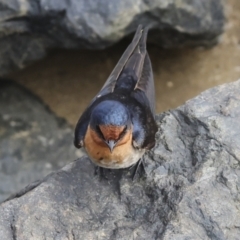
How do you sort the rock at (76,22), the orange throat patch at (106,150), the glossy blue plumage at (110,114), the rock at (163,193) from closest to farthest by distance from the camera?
the rock at (163,193) < the glossy blue plumage at (110,114) < the orange throat patch at (106,150) < the rock at (76,22)

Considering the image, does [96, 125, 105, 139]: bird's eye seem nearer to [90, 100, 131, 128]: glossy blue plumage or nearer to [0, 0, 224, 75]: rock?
[90, 100, 131, 128]: glossy blue plumage

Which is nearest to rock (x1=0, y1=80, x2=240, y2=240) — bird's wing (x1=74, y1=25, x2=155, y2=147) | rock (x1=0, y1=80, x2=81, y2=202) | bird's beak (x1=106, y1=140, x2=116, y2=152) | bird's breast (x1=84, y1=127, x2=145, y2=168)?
bird's breast (x1=84, y1=127, x2=145, y2=168)

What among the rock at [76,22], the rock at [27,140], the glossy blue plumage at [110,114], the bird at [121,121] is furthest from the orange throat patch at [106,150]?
the rock at [27,140]


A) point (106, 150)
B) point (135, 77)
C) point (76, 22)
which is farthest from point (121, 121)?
point (76, 22)

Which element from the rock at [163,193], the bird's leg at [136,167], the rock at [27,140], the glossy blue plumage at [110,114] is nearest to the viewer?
the rock at [163,193]

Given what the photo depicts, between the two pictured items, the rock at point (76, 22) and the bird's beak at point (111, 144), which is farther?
the rock at point (76, 22)

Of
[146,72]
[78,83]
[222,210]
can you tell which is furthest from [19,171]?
[222,210]

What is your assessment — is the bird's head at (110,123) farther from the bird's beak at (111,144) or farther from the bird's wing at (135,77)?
the bird's wing at (135,77)
